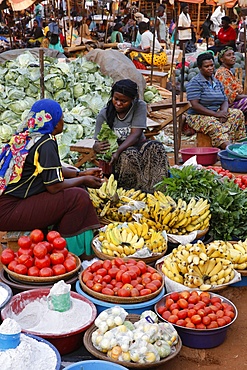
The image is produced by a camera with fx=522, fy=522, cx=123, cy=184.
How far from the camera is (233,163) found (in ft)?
22.3

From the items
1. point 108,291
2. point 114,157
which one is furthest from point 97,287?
point 114,157

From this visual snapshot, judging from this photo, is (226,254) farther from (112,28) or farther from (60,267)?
(112,28)

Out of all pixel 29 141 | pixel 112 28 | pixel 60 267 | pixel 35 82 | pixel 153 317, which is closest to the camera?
pixel 153 317

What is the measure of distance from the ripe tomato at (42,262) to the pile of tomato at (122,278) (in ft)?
0.82

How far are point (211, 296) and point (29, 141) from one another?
1649mm

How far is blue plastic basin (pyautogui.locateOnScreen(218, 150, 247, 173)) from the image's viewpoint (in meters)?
6.78

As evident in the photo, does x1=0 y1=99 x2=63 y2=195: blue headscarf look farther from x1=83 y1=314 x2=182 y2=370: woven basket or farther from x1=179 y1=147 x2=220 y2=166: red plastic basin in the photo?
x1=179 y1=147 x2=220 y2=166: red plastic basin

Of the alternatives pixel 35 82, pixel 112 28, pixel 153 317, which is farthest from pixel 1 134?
pixel 112 28

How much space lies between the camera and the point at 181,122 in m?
7.77

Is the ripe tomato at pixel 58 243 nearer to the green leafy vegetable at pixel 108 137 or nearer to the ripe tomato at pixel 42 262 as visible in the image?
the ripe tomato at pixel 42 262

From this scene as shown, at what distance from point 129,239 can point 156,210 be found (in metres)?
0.53

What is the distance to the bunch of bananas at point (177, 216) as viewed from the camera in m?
4.25

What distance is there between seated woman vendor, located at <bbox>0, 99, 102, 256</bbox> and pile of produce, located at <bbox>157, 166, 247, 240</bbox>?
1069mm

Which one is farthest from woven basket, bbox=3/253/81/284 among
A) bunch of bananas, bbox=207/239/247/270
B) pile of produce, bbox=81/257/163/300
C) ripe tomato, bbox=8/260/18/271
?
bunch of bananas, bbox=207/239/247/270
